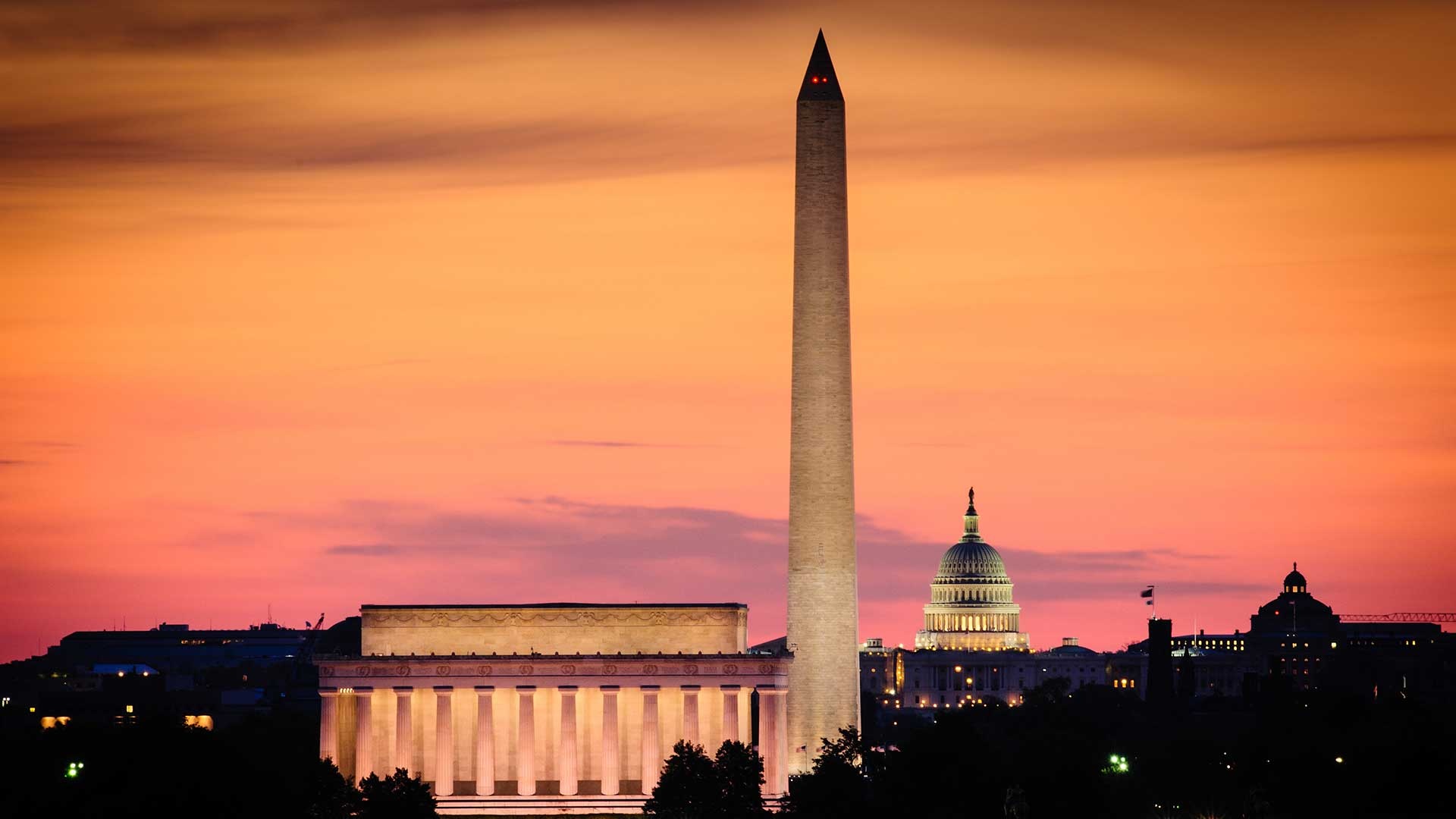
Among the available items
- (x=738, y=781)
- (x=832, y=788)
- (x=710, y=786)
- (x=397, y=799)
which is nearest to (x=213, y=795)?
(x=397, y=799)

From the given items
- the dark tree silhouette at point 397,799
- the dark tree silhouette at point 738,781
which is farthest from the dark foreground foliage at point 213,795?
the dark tree silhouette at point 738,781

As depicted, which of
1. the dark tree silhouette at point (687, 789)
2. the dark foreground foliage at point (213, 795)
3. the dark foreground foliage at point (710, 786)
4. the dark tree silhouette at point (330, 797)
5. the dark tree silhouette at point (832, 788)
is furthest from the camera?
the dark tree silhouette at point (330, 797)

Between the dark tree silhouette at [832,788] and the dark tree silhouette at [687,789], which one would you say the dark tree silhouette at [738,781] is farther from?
the dark tree silhouette at [832,788]

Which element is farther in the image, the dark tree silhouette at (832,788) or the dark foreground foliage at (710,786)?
the dark foreground foliage at (710,786)

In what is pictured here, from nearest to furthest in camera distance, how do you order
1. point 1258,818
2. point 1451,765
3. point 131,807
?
point 1258,818 → point 131,807 → point 1451,765

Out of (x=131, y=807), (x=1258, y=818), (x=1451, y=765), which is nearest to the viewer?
(x=1258, y=818)

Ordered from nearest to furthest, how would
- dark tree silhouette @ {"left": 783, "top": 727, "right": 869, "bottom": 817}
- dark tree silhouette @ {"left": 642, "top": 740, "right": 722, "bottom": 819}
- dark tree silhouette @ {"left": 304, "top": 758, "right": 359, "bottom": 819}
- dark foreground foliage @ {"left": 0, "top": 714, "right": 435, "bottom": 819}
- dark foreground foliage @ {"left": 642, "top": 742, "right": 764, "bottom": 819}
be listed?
dark tree silhouette @ {"left": 783, "top": 727, "right": 869, "bottom": 817} → dark foreground foliage @ {"left": 0, "top": 714, "right": 435, "bottom": 819} → dark foreground foliage @ {"left": 642, "top": 742, "right": 764, "bottom": 819} → dark tree silhouette @ {"left": 642, "top": 740, "right": 722, "bottom": 819} → dark tree silhouette @ {"left": 304, "top": 758, "right": 359, "bottom": 819}

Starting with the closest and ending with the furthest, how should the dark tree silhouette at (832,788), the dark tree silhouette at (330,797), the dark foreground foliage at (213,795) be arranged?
the dark tree silhouette at (832,788) < the dark foreground foliage at (213,795) < the dark tree silhouette at (330,797)

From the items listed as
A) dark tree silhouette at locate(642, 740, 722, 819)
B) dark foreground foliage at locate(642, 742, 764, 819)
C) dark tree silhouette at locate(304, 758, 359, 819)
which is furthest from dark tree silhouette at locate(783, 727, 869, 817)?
dark tree silhouette at locate(304, 758, 359, 819)

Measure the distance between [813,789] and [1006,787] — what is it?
1193 cm

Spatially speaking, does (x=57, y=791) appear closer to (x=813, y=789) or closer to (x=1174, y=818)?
(x=813, y=789)

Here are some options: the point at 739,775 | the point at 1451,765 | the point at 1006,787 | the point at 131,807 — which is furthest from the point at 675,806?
the point at 1451,765

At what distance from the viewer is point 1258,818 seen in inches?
6560

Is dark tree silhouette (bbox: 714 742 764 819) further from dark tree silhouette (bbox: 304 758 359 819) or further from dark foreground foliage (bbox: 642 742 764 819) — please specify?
dark tree silhouette (bbox: 304 758 359 819)
